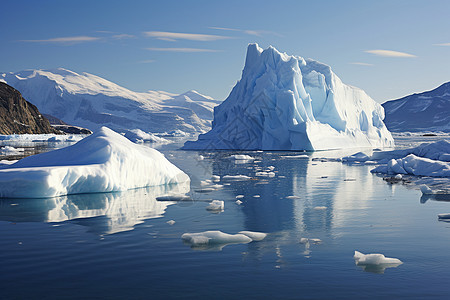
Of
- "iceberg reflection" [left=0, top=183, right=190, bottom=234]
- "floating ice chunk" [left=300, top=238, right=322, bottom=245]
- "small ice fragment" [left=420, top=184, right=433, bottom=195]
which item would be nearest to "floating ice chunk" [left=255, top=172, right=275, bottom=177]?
"iceberg reflection" [left=0, top=183, right=190, bottom=234]

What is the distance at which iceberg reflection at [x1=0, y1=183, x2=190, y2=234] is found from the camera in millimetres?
9203

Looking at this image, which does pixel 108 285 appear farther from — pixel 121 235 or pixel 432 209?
pixel 432 209

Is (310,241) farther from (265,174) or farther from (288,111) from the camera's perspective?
(288,111)

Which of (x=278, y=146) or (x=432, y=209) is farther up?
(x=278, y=146)

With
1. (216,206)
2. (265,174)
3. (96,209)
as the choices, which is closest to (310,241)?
(216,206)

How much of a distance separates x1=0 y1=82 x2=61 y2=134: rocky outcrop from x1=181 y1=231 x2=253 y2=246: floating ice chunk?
72.3 meters

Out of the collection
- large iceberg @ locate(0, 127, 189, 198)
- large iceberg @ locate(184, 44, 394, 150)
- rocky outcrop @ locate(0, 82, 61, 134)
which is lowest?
large iceberg @ locate(0, 127, 189, 198)

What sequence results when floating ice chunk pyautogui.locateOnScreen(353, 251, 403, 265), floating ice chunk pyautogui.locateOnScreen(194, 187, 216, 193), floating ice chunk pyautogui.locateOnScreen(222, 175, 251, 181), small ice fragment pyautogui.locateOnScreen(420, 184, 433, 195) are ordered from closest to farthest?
1. floating ice chunk pyautogui.locateOnScreen(353, 251, 403, 265)
2. small ice fragment pyautogui.locateOnScreen(420, 184, 433, 195)
3. floating ice chunk pyautogui.locateOnScreen(194, 187, 216, 193)
4. floating ice chunk pyautogui.locateOnScreen(222, 175, 251, 181)

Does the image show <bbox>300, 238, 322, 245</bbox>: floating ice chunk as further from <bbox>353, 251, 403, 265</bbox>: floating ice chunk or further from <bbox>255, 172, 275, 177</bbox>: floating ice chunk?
<bbox>255, 172, 275, 177</bbox>: floating ice chunk

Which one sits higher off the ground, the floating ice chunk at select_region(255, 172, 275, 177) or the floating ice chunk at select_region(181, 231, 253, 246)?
the floating ice chunk at select_region(255, 172, 275, 177)

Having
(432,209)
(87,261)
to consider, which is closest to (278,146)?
(432,209)

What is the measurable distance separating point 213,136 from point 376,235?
32751 millimetres

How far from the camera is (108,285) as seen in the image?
5.46 m

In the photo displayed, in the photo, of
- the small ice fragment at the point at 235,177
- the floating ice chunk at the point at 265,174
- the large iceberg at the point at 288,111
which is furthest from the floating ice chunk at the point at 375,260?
the large iceberg at the point at 288,111
